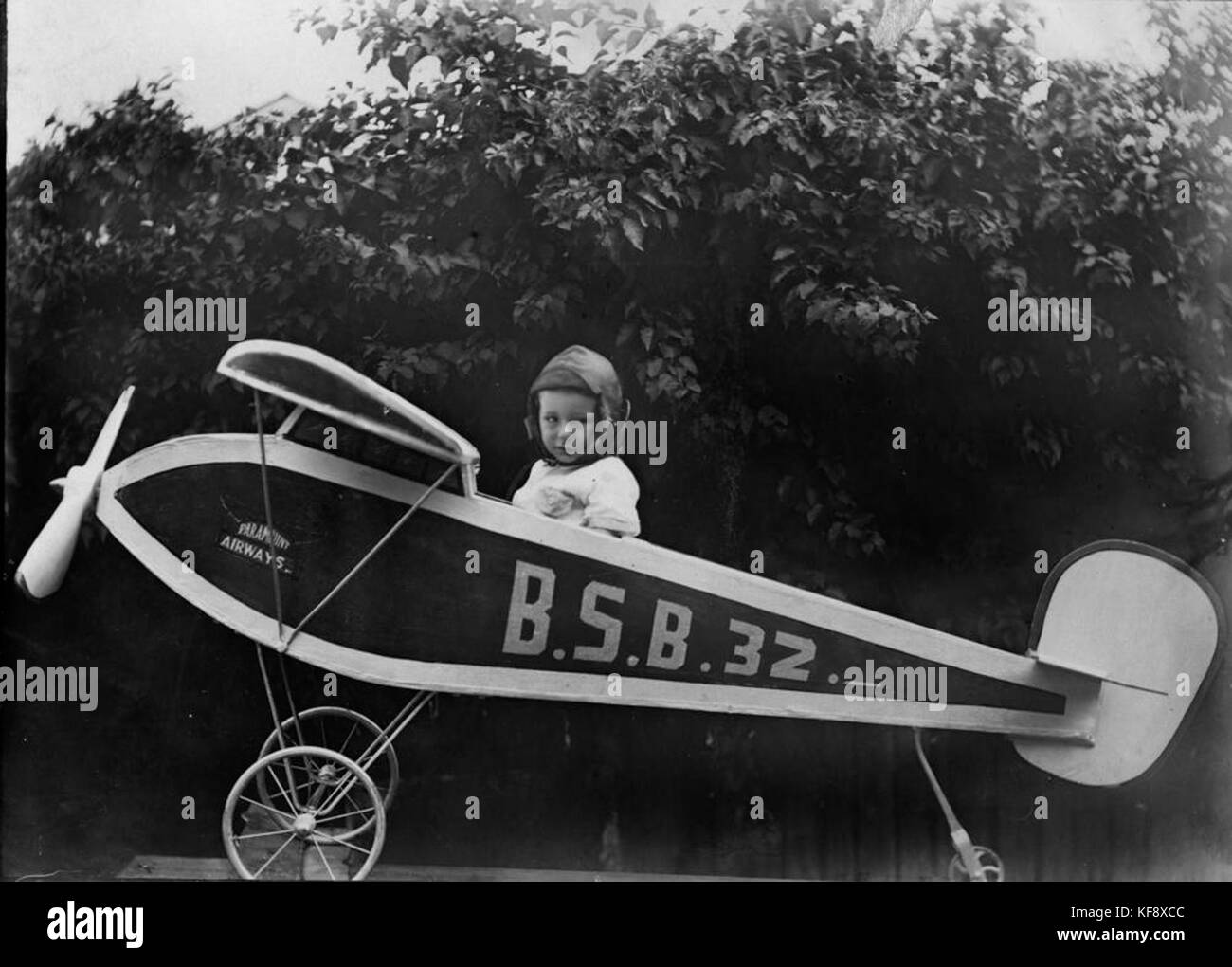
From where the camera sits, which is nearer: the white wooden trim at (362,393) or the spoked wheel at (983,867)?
the white wooden trim at (362,393)

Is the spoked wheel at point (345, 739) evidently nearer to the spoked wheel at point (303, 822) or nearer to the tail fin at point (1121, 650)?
the spoked wheel at point (303, 822)

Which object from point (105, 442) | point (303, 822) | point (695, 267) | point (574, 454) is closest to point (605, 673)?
point (574, 454)

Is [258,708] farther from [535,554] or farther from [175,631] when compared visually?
[535,554]

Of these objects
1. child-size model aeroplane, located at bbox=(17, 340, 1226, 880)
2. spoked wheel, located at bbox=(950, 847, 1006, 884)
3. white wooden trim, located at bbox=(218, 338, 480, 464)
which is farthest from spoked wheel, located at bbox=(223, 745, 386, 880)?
spoked wheel, located at bbox=(950, 847, 1006, 884)

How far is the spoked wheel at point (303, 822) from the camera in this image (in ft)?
19.0

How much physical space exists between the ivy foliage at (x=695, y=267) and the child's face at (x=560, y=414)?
9 centimetres

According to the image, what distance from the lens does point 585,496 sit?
229 inches

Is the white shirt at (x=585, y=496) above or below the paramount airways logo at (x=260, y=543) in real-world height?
above

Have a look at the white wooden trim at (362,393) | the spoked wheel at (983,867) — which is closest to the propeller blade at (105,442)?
the white wooden trim at (362,393)

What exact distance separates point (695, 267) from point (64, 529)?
2343mm

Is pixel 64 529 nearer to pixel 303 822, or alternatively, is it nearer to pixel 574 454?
pixel 303 822

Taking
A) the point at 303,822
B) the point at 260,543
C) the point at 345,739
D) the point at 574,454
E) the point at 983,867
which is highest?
the point at 574,454

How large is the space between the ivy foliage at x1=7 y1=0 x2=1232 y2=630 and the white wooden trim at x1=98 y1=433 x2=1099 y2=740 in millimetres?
109
